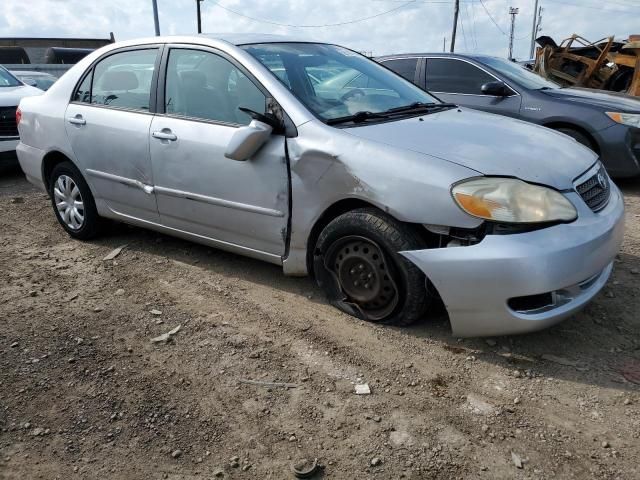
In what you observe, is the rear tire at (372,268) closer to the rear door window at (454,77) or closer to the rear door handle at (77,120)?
the rear door handle at (77,120)

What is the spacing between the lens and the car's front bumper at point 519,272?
8.71 feet

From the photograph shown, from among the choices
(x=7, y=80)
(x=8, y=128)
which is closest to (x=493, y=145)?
(x=8, y=128)

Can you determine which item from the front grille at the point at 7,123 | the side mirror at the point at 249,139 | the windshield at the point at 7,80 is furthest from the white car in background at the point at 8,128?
the side mirror at the point at 249,139

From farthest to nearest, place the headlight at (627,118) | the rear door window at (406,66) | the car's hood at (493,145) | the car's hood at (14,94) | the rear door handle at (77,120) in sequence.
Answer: the car's hood at (14,94), the rear door window at (406,66), the headlight at (627,118), the rear door handle at (77,120), the car's hood at (493,145)

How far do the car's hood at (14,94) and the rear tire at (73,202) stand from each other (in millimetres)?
3250

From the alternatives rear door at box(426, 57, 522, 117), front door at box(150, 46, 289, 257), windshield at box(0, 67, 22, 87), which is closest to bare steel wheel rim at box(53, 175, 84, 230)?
front door at box(150, 46, 289, 257)

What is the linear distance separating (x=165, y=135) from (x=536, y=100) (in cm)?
431

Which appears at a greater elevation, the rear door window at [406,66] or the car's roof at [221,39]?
the car's roof at [221,39]

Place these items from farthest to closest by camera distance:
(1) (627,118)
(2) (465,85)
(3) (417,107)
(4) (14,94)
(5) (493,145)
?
(4) (14,94) → (2) (465,85) → (1) (627,118) → (3) (417,107) → (5) (493,145)

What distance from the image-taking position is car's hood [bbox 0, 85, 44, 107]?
745 cm

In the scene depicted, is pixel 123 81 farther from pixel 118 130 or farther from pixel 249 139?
pixel 249 139

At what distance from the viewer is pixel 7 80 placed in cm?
855

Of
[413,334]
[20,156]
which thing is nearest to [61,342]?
[413,334]

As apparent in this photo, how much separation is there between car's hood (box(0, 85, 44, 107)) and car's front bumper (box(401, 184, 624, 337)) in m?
6.65
